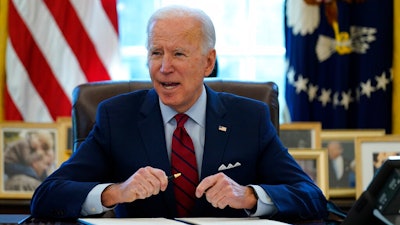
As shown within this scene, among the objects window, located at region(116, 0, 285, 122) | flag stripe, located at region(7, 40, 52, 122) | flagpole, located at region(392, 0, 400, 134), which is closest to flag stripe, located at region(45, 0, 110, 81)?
window, located at region(116, 0, 285, 122)

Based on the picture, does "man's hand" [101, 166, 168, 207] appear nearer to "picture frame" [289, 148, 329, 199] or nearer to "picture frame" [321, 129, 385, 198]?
"picture frame" [289, 148, 329, 199]

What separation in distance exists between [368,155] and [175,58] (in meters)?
1.94

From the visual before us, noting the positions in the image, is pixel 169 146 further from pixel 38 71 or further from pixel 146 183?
pixel 38 71

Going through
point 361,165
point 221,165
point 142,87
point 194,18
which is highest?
point 194,18

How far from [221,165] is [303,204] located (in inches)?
12.0

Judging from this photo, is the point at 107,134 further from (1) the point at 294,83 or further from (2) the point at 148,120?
(1) the point at 294,83

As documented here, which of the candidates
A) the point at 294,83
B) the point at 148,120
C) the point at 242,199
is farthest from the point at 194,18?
the point at 294,83

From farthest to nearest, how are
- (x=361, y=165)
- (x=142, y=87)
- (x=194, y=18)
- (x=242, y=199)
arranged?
(x=361, y=165)
(x=142, y=87)
(x=194, y=18)
(x=242, y=199)

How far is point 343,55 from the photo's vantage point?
4.38 meters

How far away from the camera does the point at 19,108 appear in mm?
4414

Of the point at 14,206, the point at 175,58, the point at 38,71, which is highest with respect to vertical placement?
the point at 175,58

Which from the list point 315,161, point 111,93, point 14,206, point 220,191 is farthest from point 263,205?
point 14,206

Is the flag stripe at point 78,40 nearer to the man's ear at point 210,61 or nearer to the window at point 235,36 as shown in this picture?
the window at point 235,36

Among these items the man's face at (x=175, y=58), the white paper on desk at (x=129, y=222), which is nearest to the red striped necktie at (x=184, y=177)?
the man's face at (x=175, y=58)
